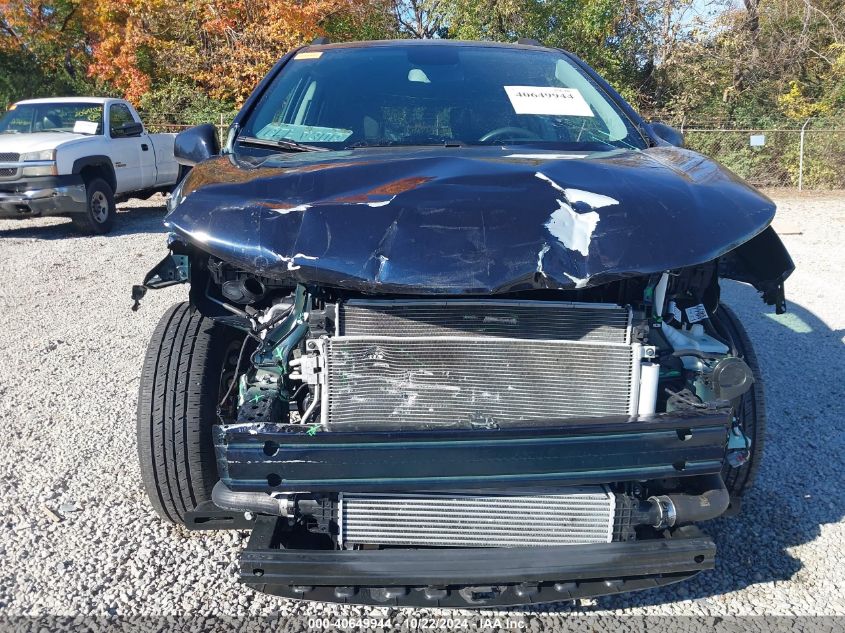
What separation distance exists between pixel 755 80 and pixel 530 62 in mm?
18998

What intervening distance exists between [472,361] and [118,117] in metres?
10.4

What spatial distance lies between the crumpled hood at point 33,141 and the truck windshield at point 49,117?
32 cm

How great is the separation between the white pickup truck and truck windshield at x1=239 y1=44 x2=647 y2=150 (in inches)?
238

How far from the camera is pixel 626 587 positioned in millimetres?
2041

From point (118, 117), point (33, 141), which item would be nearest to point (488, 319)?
point (33, 141)

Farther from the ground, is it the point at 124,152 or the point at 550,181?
the point at 550,181

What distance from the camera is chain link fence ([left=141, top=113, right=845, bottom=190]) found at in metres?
15.3

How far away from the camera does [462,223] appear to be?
1866 millimetres

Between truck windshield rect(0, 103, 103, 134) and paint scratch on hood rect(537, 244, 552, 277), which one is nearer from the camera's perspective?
paint scratch on hood rect(537, 244, 552, 277)

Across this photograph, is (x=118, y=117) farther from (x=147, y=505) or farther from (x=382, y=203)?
(x=382, y=203)

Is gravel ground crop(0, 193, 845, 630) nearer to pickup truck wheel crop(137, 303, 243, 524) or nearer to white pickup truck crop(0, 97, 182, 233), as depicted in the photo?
pickup truck wheel crop(137, 303, 243, 524)

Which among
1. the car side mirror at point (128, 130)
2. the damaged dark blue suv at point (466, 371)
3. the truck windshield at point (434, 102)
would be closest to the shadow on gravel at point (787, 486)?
the damaged dark blue suv at point (466, 371)

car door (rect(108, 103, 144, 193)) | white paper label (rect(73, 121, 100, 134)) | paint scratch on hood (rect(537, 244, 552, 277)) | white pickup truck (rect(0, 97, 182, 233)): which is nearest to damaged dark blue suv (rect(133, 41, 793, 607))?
paint scratch on hood (rect(537, 244, 552, 277))

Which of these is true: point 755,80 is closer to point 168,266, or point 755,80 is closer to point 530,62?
point 530,62
